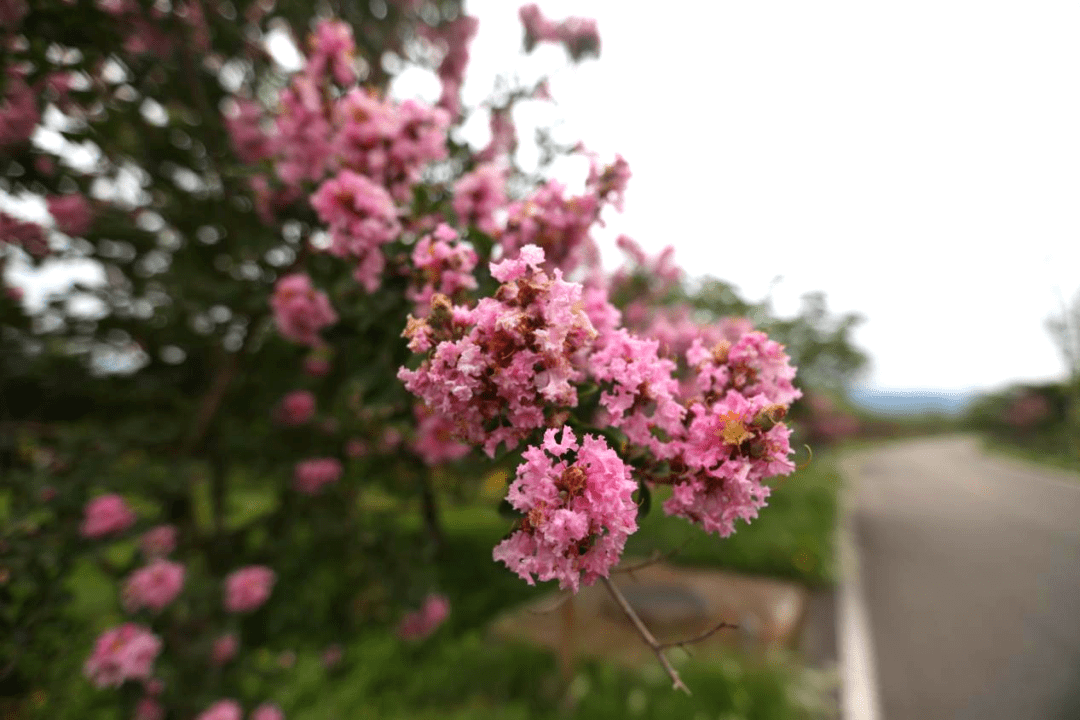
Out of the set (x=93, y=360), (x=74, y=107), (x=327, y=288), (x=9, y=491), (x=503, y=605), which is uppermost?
(x=74, y=107)

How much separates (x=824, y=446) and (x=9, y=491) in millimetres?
15014

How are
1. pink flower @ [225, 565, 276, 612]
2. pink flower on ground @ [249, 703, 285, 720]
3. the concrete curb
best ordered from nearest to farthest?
1. pink flower @ [225, 565, 276, 612]
2. pink flower on ground @ [249, 703, 285, 720]
3. the concrete curb

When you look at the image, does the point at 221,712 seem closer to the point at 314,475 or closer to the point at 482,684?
the point at 314,475

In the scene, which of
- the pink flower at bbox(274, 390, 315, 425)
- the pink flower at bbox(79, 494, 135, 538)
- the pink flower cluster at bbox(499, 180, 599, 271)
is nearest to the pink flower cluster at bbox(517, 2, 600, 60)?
the pink flower cluster at bbox(499, 180, 599, 271)

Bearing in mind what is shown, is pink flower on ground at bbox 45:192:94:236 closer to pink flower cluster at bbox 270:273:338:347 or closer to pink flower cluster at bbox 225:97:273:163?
pink flower cluster at bbox 225:97:273:163

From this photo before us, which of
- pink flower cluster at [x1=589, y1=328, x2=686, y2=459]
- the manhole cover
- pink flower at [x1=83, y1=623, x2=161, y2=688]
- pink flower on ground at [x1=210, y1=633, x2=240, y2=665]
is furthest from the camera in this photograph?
the manhole cover

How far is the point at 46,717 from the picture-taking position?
1834mm

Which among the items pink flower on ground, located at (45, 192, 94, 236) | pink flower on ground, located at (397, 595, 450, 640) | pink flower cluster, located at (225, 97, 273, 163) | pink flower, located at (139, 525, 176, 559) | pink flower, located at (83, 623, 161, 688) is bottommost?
pink flower on ground, located at (397, 595, 450, 640)

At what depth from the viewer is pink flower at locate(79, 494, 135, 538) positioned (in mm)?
2108

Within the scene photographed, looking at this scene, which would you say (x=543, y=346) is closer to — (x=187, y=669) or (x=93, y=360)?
(x=187, y=669)

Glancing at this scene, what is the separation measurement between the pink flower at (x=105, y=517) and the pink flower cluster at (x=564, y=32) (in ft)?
9.56

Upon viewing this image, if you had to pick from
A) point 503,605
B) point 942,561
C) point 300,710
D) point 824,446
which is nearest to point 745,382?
point 300,710

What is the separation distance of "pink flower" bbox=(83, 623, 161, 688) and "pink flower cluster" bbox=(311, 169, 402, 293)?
6.51 ft

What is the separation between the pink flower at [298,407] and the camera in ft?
9.39
